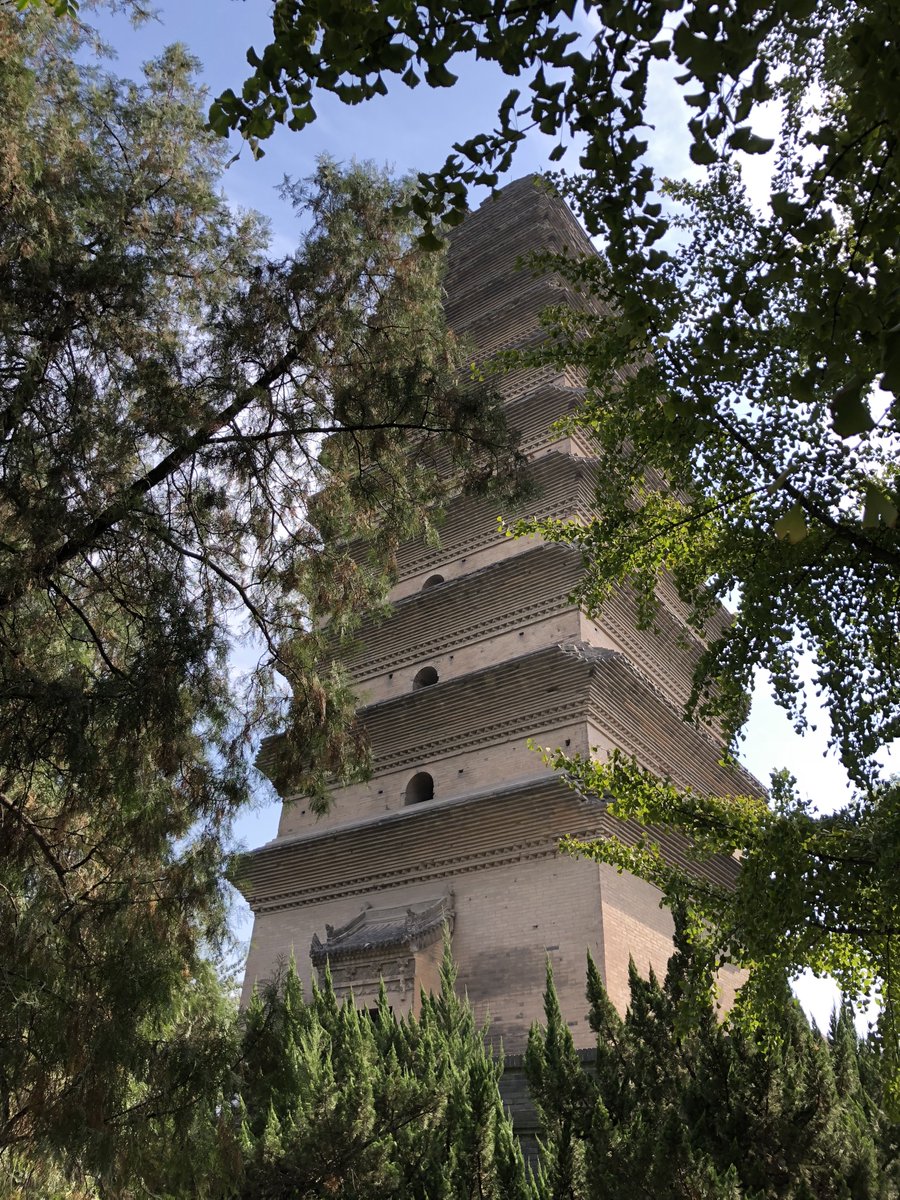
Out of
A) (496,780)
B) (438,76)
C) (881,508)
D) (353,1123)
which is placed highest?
(496,780)

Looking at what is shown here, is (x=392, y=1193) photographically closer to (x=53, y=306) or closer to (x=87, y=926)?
(x=87, y=926)

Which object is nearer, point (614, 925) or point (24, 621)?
Answer: point (24, 621)

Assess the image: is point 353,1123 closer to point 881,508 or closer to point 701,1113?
point 701,1113

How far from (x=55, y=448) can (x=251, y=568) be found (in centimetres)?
138

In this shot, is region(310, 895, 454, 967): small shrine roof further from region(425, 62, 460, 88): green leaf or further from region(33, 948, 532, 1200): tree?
A: region(425, 62, 460, 88): green leaf

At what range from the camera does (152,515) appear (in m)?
5.49

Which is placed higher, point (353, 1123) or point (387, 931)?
point (387, 931)

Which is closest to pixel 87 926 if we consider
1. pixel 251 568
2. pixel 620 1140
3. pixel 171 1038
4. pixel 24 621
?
pixel 171 1038

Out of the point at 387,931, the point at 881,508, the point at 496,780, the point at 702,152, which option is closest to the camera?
the point at 881,508

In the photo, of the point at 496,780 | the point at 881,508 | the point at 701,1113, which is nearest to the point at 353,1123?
the point at 701,1113

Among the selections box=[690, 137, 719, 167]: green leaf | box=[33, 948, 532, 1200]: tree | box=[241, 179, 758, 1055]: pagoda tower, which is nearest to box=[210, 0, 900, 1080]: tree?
box=[690, 137, 719, 167]: green leaf

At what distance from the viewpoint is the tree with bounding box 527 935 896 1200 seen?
628 centimetres

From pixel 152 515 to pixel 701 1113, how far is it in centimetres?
519

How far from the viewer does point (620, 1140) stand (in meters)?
6.43
